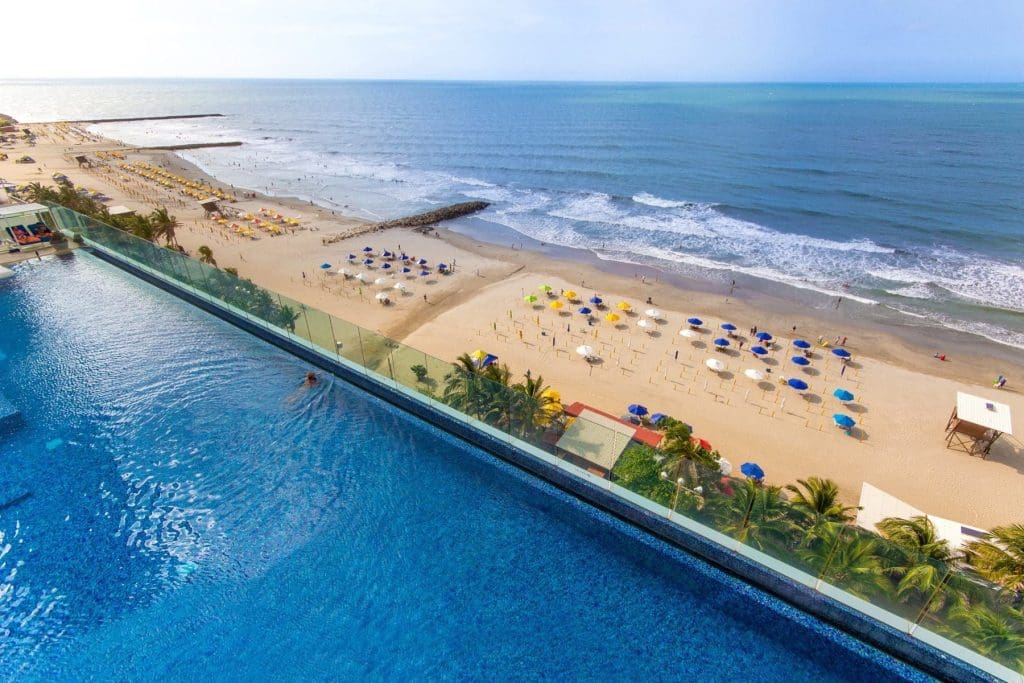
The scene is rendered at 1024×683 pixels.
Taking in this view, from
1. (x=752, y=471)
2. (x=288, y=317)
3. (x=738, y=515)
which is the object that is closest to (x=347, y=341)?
(x=288, y=317)

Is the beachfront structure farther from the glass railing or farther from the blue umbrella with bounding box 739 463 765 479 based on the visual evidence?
the glass railing

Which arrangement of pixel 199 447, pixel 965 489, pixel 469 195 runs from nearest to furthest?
pixel 199 447 < pixel 965 489 < pixel 469 195

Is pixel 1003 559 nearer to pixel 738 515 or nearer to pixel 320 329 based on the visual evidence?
pixel 738 515

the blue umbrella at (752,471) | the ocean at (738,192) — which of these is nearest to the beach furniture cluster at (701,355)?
the blue umbrella at (752,471)

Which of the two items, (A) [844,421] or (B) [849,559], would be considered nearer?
(B) [849,559]

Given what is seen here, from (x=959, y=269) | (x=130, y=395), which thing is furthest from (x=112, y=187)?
(x=959, y=269)

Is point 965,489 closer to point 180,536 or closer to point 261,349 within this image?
point 180,536

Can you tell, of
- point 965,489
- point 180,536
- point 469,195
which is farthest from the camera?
point 469,195
